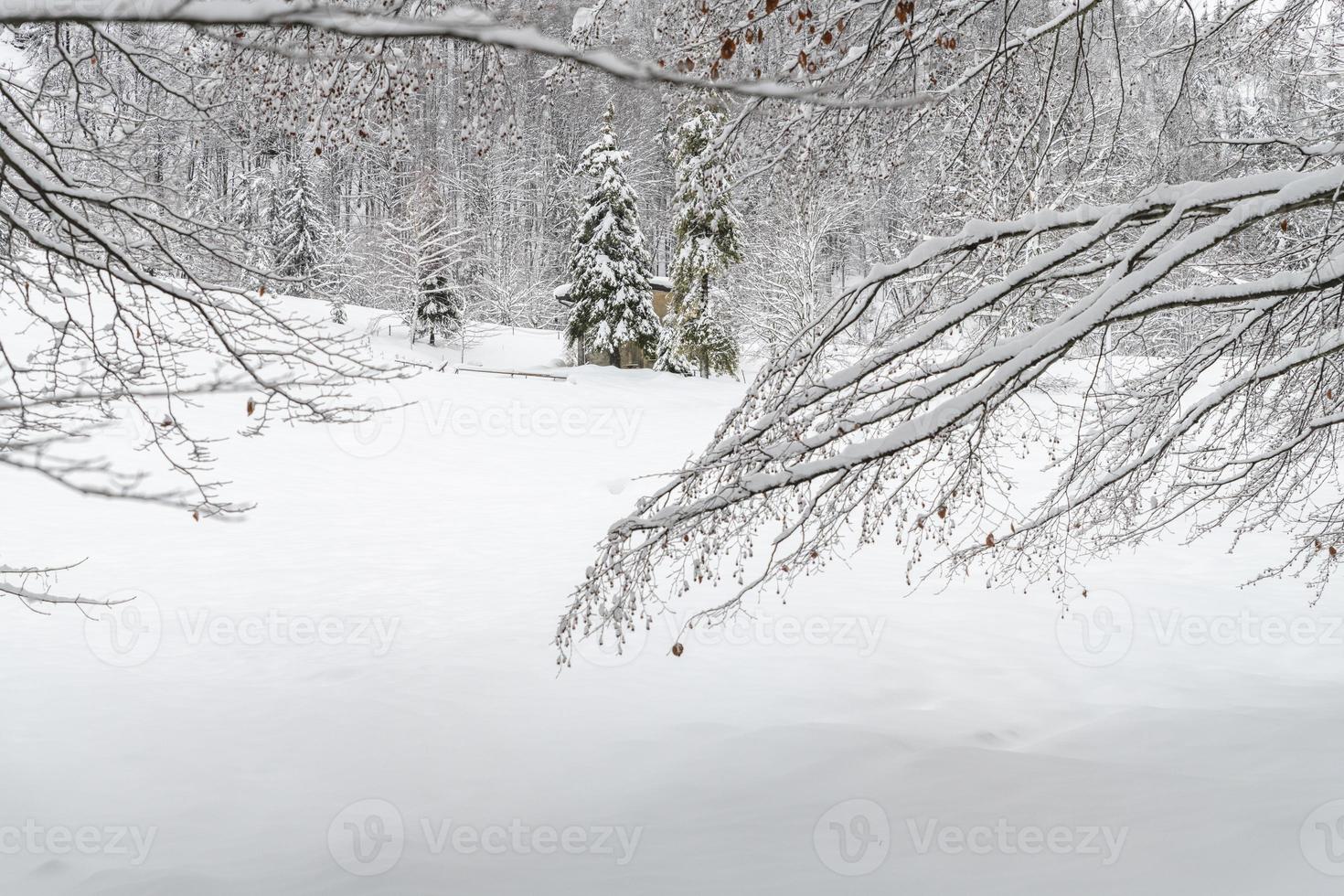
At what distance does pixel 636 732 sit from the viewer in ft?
17.9

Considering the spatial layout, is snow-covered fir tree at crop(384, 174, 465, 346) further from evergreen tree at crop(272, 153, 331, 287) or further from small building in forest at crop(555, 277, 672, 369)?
small building in forest at crop(555, 277, 672, 369)

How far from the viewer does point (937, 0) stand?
409 centimetres

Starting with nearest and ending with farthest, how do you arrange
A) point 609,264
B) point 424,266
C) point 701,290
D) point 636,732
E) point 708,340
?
point 636,732
point 701,290
point 609,264
point 708,340
point 424,266

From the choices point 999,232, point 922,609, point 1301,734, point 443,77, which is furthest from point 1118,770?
point 443,77

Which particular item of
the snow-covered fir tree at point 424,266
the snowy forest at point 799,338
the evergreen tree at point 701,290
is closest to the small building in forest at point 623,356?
the evergreen tree at point 701,290

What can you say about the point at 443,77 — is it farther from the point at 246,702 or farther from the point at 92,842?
the point at 246,702

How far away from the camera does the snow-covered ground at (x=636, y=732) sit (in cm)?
366

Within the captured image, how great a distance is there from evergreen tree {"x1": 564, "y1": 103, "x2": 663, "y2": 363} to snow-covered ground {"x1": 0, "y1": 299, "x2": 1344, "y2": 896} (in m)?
19.3

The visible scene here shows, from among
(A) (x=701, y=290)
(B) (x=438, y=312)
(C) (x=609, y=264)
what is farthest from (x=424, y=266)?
(A) (x=701, y=290)

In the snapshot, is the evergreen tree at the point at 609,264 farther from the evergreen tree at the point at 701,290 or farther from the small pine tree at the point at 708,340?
the small pine tree at the point at 708,340

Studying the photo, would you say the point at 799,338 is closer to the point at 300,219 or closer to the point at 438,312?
the point at 438,312

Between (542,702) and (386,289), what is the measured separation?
35316 mm

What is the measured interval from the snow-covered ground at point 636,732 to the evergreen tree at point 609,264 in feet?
63.2

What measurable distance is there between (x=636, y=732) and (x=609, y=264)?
25.1 meters
